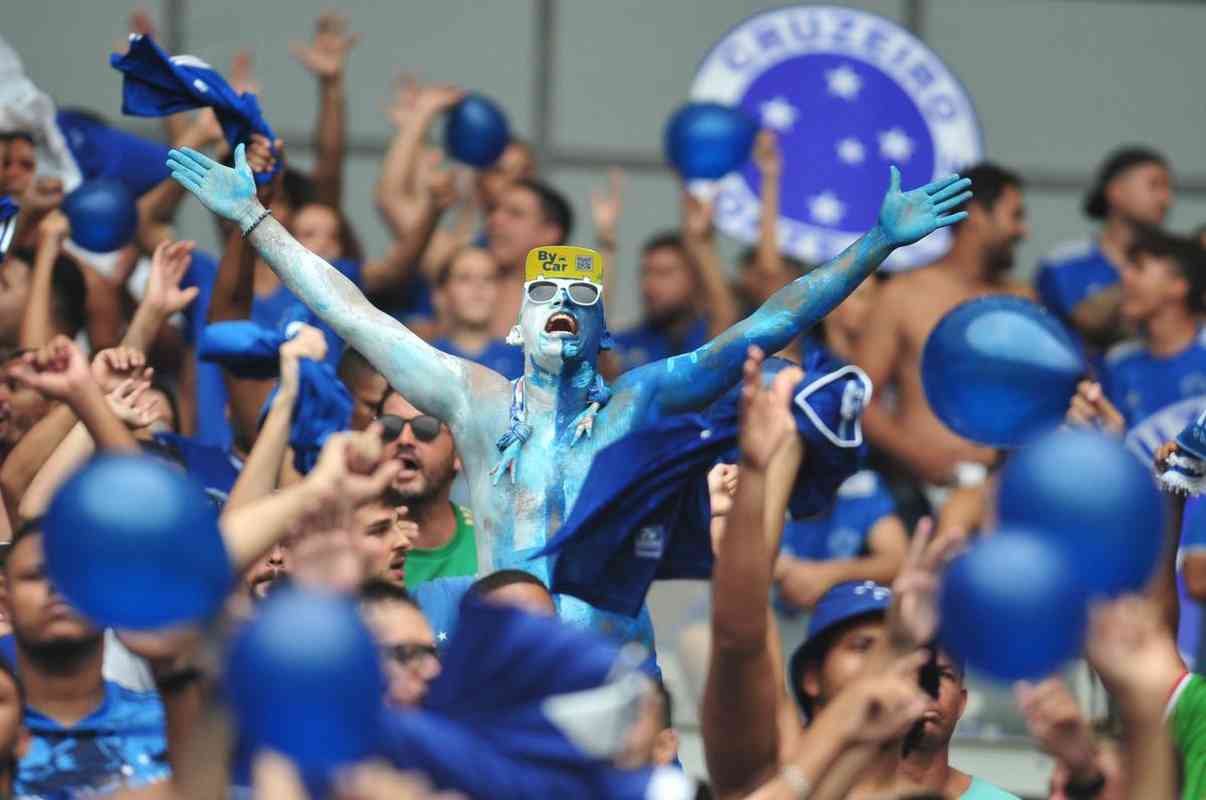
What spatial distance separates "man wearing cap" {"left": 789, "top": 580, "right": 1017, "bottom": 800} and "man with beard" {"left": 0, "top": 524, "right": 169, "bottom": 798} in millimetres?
1450

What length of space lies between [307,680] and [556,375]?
8.47ft

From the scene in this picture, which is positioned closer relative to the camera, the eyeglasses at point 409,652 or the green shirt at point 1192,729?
the eyeglasses at point 409,652

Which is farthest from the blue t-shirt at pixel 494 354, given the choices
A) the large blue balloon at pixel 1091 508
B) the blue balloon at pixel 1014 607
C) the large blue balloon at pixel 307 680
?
the large blue balloon at pixel 307 680

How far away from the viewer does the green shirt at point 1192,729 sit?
4746 millimetres

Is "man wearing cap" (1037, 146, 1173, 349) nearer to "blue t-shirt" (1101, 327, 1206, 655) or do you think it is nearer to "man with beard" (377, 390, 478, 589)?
"blue t-shirt" (1101, 327, 1206, 655)

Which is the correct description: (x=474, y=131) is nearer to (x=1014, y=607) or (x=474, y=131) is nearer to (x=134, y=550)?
(x=134, y=550)

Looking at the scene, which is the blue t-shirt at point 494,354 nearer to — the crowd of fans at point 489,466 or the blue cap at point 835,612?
the crowd of fans at point 489,466

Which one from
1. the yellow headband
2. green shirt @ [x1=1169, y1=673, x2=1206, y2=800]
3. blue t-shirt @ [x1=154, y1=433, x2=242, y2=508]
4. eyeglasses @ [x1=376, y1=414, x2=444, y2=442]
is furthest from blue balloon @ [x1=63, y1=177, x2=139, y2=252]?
green shirt @ [x1=1169, y1=673, x2=1206, y2=800]

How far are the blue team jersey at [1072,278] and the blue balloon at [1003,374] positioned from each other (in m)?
3.48

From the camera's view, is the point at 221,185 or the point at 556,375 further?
the point at 221,185

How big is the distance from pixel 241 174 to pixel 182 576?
260 centimetres

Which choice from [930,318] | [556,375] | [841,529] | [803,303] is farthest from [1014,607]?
[930,318]

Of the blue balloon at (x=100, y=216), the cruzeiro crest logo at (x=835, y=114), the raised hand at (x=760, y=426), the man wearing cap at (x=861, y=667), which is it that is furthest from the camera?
the cruzeiro crest logo at (x=835, y=114)

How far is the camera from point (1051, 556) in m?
3.54
